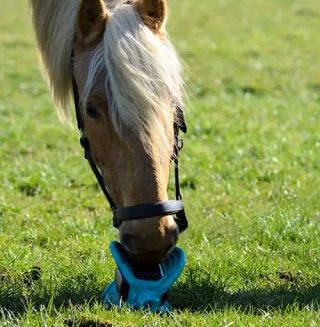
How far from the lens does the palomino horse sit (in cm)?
384

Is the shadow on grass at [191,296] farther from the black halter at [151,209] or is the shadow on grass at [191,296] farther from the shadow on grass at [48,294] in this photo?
the black halter at [151,209]

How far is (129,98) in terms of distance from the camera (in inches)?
155

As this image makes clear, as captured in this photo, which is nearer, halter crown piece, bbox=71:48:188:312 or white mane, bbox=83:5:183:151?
halter crown piece, bbox=71:48:188:312

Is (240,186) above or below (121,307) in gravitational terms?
below

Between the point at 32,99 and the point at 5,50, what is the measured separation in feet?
14.9

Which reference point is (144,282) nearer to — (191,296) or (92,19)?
(191,296)

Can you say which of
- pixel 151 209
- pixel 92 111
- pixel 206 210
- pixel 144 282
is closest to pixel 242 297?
pixel 144 282

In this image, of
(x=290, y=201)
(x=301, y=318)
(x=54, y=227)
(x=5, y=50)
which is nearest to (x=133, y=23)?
(x=301, y=318)

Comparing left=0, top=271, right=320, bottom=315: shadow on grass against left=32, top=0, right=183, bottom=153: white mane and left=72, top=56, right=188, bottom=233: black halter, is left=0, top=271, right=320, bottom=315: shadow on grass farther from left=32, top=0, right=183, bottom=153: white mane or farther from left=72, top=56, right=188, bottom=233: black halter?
left=32, top=0, right=183, bottom=153: white mane

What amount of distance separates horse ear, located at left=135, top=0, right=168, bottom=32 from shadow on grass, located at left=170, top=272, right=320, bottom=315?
1528 mm

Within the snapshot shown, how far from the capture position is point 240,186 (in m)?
7.65

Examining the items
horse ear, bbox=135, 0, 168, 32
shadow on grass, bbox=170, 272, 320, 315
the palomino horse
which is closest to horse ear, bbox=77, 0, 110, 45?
the palomino horse

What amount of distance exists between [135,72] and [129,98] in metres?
0.15

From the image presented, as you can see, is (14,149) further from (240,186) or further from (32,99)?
(32,99)
